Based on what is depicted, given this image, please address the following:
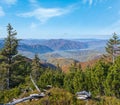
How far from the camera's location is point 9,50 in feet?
143

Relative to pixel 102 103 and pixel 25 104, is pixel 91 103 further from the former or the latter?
pixel 25 104

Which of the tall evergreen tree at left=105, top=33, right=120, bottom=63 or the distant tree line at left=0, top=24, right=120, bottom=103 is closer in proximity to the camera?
the distant tree line at left=0, top=24, right=120, bottom=103

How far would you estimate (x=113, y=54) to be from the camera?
79.1 meters

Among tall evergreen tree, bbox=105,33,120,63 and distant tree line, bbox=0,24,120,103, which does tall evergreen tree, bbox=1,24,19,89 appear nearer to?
distant tree line, bbox=0,24,120,103

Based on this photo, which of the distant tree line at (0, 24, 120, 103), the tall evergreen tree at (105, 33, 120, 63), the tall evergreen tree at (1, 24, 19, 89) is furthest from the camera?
the tall evergreen tree at (105, 33, 120, 63)

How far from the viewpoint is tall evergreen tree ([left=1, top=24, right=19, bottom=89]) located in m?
43.4

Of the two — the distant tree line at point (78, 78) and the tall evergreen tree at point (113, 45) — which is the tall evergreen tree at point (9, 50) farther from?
the tall evergreen tree at point (113, 45)

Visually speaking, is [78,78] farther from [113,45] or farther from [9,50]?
[113,45]

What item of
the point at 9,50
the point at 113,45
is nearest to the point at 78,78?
the point at 9,50

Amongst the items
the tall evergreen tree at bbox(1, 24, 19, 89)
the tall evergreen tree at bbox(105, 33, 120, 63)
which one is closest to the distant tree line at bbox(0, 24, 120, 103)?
the tall evergreen tree at bbox(1, 24, 19, 89)

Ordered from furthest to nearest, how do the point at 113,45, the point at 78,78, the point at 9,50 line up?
the point at 113,45 → the point at 9,50 → the point at 78,78

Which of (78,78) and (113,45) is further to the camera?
(113,45)

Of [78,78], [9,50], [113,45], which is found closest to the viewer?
[78,78]

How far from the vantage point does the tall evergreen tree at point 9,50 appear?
142ft
